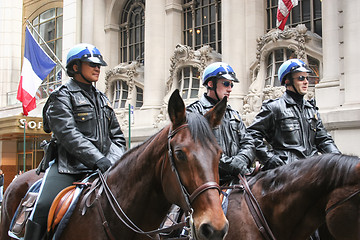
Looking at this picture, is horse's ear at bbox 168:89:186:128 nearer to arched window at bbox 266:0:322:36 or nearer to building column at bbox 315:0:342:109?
building column at bbox 315:0:342:109

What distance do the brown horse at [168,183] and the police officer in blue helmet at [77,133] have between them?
33 cm

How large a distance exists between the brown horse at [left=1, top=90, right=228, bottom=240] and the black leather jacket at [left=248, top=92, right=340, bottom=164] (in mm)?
2509

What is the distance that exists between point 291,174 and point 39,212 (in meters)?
2.59

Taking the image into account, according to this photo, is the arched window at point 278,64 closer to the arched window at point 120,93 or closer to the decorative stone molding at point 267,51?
the decorative stone molding at point 267,51

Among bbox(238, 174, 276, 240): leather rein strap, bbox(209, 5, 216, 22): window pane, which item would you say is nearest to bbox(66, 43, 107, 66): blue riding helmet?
bbox(238, 174, 276, 240): leather rein strap

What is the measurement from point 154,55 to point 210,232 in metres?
23.9

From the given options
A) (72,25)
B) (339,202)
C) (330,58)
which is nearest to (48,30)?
(72,25)

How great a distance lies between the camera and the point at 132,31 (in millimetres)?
29859

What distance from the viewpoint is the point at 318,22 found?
20.9 meters

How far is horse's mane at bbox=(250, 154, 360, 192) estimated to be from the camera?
14.5 feet

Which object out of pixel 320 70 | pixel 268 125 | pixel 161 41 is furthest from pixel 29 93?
pixel 268 125

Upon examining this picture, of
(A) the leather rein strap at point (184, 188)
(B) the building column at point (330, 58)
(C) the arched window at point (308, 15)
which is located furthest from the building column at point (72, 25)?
(A) the leather rein strap at point (184, 188)

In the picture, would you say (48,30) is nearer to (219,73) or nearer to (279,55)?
(279,55)

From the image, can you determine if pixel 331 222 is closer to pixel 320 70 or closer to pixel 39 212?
pixel 39 212
